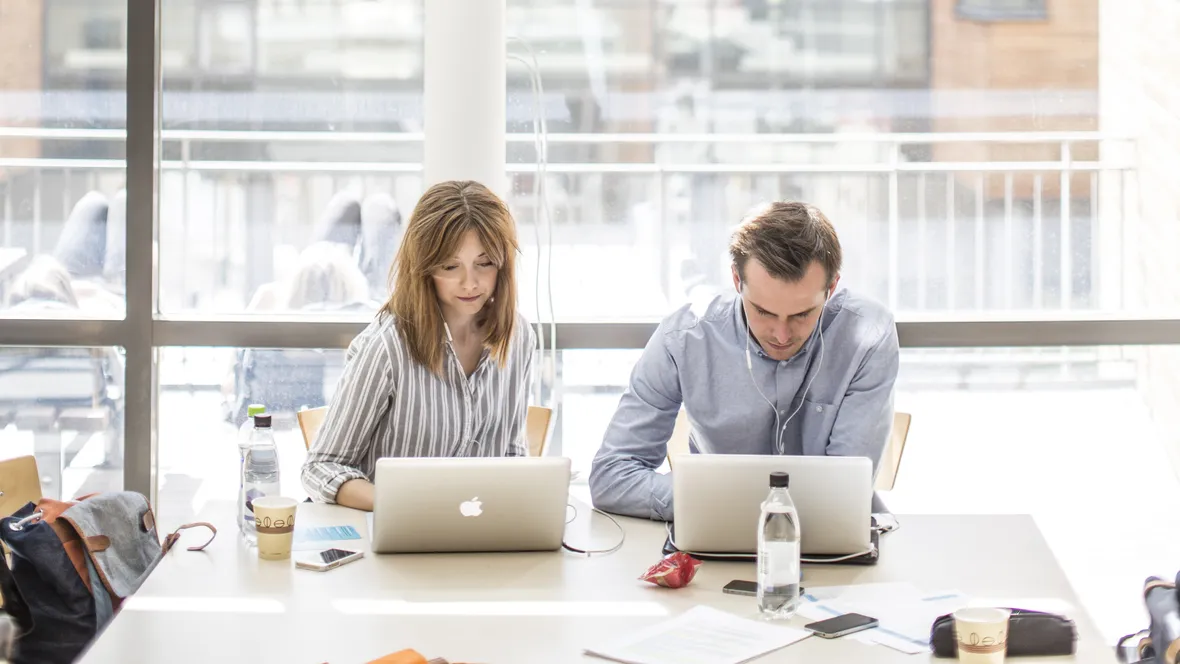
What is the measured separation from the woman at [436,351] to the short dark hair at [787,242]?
511 mm

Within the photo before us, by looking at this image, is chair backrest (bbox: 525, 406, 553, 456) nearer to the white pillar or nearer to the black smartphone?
the white pillar

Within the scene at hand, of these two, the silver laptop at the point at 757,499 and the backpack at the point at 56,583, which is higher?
the silver laptop at the point at 757,499

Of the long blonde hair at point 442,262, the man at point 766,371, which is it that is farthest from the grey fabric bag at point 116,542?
the man at point 766,371

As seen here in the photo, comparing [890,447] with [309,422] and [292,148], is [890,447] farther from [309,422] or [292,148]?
[292,148]

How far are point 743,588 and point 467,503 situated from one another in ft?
1.48

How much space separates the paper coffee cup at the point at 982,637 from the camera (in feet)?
A: 4.62

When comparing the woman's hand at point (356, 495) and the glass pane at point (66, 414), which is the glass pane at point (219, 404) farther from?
the woman's hand at point (356, 495)

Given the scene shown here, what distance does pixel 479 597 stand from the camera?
168 cm

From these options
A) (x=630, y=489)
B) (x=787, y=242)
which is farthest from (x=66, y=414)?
(x=787, y=242)

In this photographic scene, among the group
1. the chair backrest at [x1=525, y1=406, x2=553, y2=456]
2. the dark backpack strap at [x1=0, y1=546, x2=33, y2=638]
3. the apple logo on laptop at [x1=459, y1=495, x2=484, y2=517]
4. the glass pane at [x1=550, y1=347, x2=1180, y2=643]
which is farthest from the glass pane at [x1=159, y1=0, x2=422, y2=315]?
the apple logo on laptop at [x1=459, y1=495, x2=484, y2=517]

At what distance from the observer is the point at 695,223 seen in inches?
135

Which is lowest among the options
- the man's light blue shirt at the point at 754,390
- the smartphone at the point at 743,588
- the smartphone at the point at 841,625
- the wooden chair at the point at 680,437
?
the smartphone at the point at 841,625

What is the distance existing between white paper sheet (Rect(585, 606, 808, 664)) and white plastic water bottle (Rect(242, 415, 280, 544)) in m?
0.79

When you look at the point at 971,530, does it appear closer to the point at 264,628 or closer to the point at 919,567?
the point at 919,567
